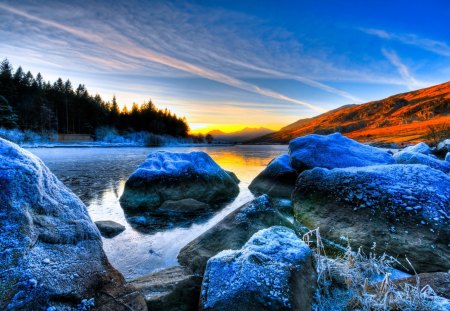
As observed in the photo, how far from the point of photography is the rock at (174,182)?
12008 millimetres

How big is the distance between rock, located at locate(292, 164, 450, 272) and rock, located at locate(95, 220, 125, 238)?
5.97 metres

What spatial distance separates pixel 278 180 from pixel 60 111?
89213 mm

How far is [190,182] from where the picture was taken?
12.8 metres

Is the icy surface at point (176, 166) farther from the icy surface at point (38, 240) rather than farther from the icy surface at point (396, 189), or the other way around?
the icy surface at point (38, 240)

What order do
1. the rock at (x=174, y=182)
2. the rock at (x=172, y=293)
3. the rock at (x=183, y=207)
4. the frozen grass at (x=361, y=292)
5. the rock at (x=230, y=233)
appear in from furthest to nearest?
1. the rock at (x=174, y=182)
2. the rock at (x=183, y=207)
3. the rock at (x=230, y=233)
4. the rock at (x=172, y=293)
5. the frozen grass at (x=361, y=292)

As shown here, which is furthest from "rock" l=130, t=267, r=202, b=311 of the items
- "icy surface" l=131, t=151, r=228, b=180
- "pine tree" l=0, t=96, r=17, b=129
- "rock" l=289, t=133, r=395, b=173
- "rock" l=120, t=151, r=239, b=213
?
"pine tree" l=0, t=96, r=17, b=129

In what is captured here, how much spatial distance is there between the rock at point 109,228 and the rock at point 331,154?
29.9 feet

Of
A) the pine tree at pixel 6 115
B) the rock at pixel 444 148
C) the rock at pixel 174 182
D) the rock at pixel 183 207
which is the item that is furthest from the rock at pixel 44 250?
the pine tree at pixel 6 115

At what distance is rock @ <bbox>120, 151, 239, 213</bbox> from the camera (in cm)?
1201

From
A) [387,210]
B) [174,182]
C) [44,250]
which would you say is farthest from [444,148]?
[44,250]

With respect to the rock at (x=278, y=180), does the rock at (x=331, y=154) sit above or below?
above

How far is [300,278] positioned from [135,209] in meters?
9.70

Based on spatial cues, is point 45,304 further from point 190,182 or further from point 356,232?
point 190,182

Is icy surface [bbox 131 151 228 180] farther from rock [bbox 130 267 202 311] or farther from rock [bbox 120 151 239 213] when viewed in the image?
rock [bbox 130 267 202 311]
